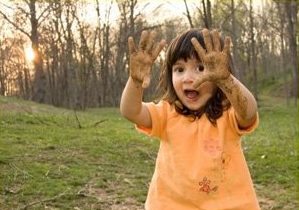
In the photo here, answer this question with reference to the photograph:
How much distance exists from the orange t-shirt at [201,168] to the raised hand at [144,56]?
0.73 ft

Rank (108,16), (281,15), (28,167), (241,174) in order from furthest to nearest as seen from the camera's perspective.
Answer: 1. (108,16)
2. (281,15)
3. (28,167)
4. (241,174)

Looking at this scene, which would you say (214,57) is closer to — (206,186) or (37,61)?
(206,186)

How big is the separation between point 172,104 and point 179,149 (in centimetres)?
18

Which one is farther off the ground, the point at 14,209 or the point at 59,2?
the point at 59,2

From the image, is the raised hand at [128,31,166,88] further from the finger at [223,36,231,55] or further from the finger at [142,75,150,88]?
the finger at [223,36,231,55]

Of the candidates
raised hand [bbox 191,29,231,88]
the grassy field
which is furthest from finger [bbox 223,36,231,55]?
the grassy field

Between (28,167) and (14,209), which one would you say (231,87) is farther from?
(28,167)

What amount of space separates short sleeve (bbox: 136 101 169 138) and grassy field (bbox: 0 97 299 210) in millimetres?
2403

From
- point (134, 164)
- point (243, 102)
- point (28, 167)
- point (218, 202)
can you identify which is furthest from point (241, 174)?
point (134, 164)

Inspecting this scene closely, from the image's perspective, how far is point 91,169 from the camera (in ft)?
18.7

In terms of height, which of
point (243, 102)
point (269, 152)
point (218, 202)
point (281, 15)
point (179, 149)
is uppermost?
point (281, 15)

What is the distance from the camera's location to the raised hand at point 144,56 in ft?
5.94

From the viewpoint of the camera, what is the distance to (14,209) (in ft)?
13.5

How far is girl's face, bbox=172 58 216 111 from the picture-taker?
1897 millimetres
